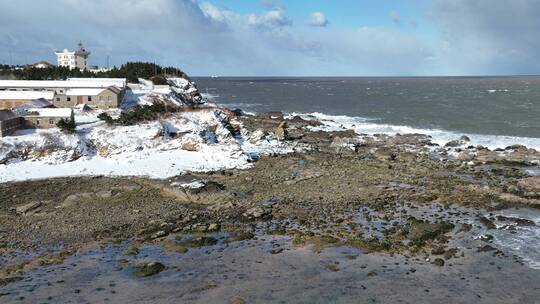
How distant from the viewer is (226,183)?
127 feet

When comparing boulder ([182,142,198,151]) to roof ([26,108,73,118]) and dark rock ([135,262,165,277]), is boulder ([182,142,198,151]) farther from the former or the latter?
dark rock ([135,262,165,277])

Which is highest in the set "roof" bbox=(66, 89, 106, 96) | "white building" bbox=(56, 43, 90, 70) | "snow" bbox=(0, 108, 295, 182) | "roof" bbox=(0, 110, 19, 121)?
"white building" bbox=(56, 43, 90, 70)

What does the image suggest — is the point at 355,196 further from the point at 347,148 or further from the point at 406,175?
the point at 347,148

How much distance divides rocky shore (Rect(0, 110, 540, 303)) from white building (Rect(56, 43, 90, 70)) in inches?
3081

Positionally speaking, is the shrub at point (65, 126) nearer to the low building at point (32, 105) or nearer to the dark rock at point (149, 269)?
the low building at point (32, 105)

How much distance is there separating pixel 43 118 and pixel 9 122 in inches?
134

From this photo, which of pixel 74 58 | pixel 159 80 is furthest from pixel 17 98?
pixel 74 58

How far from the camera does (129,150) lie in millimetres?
44906

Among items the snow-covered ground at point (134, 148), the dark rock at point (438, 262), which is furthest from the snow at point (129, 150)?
the dark rock at point (438, 262)

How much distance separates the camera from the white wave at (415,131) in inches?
2280

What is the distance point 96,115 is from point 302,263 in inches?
1440

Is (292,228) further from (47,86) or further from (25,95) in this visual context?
(47,86)

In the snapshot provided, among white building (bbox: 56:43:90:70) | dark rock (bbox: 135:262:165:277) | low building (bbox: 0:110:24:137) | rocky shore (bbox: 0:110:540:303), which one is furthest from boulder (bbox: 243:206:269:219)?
white building (bbox: 56:43:90:70)

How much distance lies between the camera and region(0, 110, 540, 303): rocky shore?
2231cm
